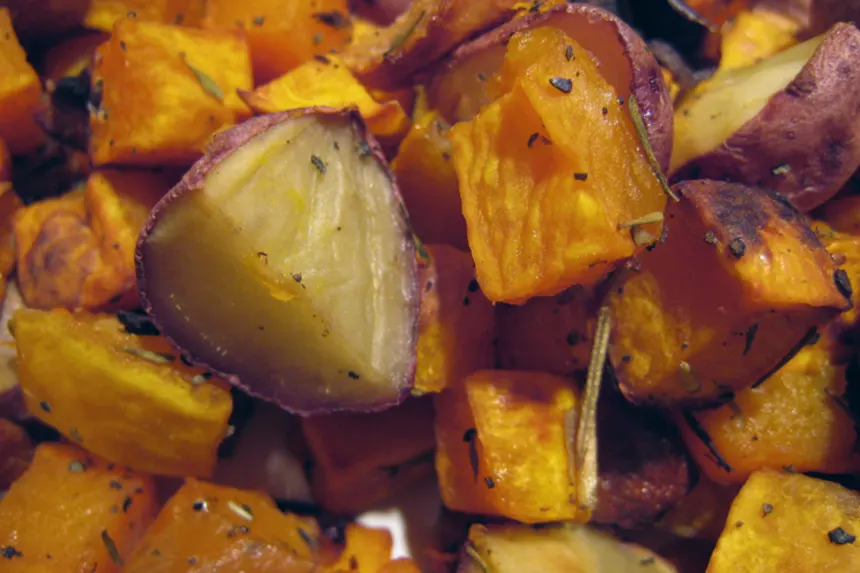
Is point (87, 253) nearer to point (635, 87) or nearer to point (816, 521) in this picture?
point (635, 87)

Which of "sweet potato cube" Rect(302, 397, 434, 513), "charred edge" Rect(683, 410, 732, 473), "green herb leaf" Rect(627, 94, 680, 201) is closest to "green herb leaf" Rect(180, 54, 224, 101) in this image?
"sweet potato cube" Rect(302, 397, 434, 513)

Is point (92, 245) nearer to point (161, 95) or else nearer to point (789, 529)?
point (161, 95)

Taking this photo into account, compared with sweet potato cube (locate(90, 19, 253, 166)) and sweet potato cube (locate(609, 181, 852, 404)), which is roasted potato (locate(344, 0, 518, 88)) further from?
sweet potato cube (locate(609, 181, 852, 404))

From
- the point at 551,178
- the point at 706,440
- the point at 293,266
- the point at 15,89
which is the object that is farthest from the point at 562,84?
the point at 15,89

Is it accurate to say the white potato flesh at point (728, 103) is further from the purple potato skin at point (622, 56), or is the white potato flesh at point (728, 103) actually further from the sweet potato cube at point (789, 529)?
the sweet potato cube at point (789, 529)

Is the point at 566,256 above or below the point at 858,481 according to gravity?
above

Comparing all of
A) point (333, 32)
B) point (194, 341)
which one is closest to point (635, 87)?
point (333, 32)
